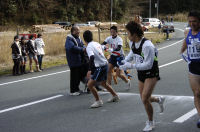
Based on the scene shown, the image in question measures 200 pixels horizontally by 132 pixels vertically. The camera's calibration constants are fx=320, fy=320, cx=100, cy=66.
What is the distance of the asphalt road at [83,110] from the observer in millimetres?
5812

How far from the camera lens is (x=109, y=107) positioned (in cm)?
722

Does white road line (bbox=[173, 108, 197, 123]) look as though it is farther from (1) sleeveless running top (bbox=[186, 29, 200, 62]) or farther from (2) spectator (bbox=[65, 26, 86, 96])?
(2) spectator (bbox=[65, 26, 86, 96])

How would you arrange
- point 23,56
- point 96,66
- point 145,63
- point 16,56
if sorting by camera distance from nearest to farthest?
point 145,63 → point 96,66 → point 16,56 → point 23,56

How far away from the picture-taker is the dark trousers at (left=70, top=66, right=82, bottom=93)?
8.96 meters

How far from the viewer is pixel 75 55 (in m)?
8.95

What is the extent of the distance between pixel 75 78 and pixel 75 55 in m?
0.65

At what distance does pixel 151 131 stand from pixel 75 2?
168 ft

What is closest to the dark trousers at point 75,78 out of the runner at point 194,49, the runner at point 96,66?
the runner at point 96,66

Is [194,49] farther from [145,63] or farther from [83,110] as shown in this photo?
[83,110]

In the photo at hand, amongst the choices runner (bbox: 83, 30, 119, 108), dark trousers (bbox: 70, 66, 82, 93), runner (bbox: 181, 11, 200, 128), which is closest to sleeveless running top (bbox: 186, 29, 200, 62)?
runner (bbox: 181, 11, 200, 128)

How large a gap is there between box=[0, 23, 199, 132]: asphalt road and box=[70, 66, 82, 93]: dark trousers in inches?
13.1

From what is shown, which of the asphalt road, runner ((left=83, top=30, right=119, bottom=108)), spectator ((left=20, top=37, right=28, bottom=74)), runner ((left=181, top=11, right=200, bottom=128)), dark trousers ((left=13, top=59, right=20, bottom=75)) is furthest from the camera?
spectator ((left=20, top=37, right=28, bottom=74))

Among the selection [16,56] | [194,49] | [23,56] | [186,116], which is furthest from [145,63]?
[23,56]

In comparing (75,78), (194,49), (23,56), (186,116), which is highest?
(194,49)
